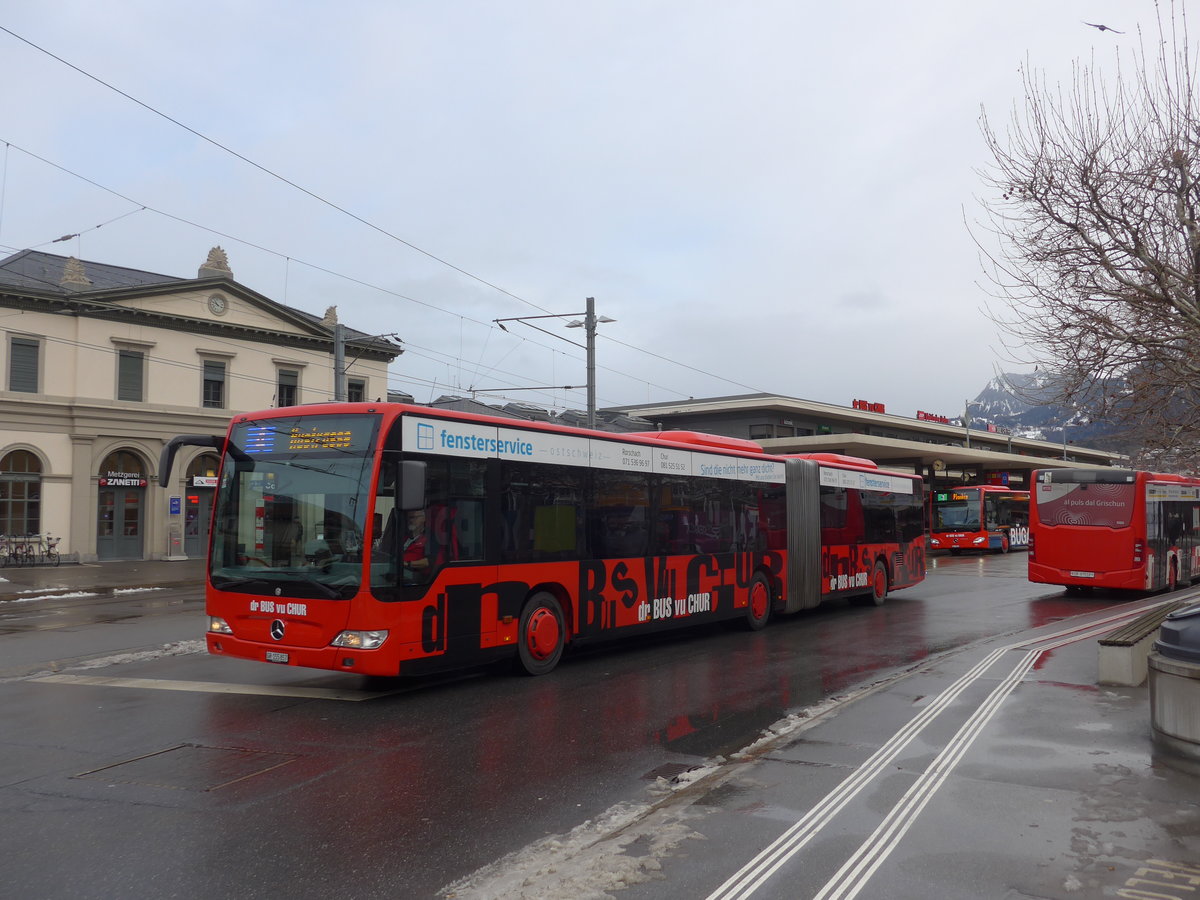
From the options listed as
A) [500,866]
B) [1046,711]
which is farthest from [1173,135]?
[500,866]

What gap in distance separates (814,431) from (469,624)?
57.9m

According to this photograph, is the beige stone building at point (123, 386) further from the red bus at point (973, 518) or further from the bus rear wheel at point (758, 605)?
the red bus at point (973, 518)

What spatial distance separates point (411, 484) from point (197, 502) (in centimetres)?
3120

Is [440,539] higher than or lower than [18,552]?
higher

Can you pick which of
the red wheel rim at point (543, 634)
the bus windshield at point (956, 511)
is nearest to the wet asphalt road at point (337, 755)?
the red wheel rim at point (543, 634)

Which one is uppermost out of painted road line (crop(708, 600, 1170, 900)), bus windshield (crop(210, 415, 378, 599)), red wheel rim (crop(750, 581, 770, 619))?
bus windshield (crop(210, 415, 378, 599))

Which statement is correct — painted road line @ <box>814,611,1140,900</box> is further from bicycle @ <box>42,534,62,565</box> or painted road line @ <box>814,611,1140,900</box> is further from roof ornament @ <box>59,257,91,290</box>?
roof ornament @ <box>59,257,91,290</box>

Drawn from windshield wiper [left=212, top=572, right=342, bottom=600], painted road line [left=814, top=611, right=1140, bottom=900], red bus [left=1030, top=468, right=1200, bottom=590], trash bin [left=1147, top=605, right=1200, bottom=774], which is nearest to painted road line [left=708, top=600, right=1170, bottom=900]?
painted road line [left=814, top=611, right=1140, bottom=900]

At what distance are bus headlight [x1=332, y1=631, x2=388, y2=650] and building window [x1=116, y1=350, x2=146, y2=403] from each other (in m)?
29.9

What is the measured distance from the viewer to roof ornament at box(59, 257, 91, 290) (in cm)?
3316

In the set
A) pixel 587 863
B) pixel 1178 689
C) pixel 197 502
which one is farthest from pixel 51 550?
pixel 1178 689

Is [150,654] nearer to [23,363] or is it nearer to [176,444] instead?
[176,444]

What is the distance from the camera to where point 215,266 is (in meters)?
38.2

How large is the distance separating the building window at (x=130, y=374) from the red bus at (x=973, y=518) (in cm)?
3189
